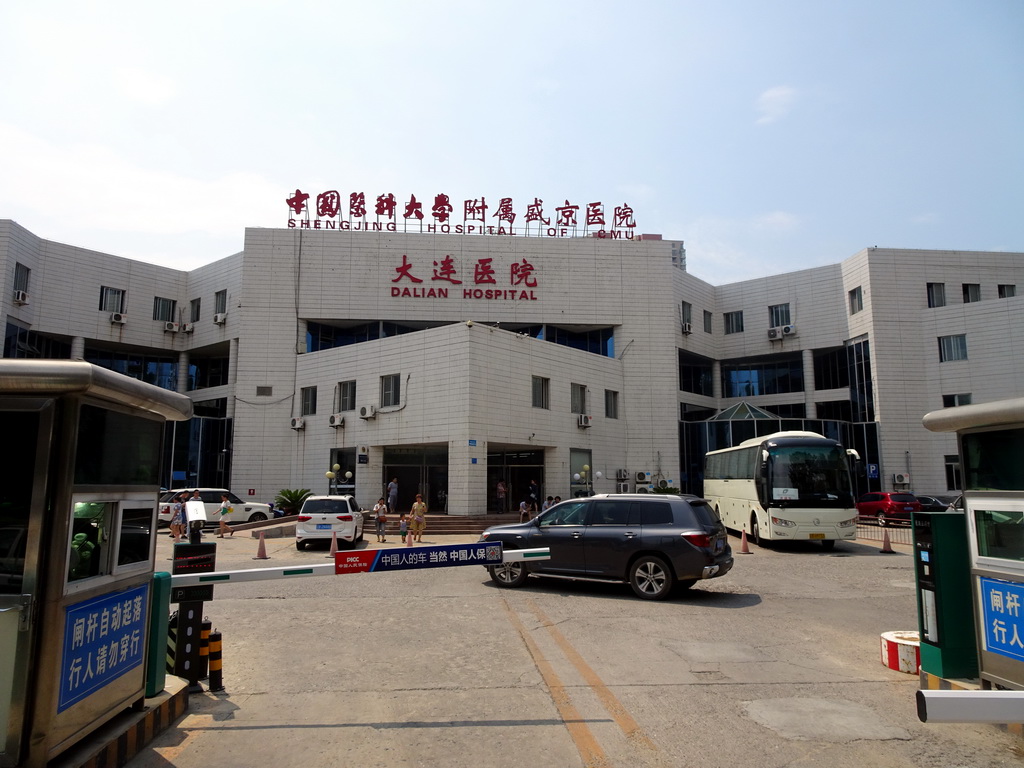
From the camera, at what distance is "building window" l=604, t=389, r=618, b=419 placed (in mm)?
34438

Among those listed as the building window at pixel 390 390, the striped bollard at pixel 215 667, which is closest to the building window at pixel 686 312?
the building window at pixel 390 390

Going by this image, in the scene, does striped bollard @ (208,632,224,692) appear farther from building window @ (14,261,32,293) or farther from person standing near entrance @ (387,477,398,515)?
building window @ (14,261,32,293)

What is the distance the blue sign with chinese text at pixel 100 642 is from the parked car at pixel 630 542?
7453 mm

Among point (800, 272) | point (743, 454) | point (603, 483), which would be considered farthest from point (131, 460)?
point (800, 272)

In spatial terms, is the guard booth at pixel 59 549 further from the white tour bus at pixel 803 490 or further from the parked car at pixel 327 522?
the white tour bus at pixel 803 490

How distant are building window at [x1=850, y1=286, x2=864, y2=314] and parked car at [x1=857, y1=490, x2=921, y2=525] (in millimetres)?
12114

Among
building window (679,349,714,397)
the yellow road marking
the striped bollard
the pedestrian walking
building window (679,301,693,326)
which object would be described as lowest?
the yellow road marking

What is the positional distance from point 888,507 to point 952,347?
1270cm

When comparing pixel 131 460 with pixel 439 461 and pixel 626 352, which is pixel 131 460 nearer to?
pixel 439 461

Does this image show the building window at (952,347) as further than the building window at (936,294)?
No

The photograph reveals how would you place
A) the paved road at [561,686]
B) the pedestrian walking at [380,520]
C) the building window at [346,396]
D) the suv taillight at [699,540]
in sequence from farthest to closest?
1. the building window at [346,396]
2. the pedestrian walking at [380,520]
3. the suv taillight at [699,540]
4. the paved road at [561,686]

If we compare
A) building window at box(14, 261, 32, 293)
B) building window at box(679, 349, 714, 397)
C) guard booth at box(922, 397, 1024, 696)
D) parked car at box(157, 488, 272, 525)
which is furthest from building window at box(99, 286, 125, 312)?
guard booth at box(922, 397, 1024, 696)

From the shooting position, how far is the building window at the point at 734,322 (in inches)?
1674

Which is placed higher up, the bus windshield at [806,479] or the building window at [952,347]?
the building window at [952,347]
